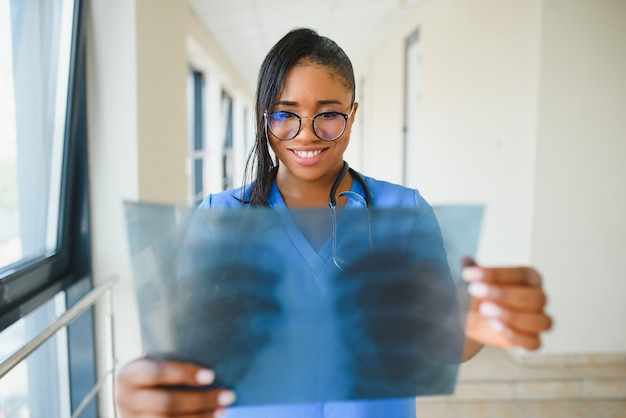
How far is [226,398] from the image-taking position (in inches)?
19.3

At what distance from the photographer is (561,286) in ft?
7.48

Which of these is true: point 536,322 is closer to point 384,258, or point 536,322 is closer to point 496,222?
point 384,258

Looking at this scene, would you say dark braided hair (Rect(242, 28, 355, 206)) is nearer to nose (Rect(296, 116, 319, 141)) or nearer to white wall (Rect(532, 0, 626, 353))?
nose (Rect(296, 116, 319, 141))

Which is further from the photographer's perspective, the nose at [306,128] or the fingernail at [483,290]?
the nose at [306,128]

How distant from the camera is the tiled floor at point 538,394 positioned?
2.16m

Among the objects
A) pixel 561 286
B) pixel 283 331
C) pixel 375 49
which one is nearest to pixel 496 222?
pixel 561 286

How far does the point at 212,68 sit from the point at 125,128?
8.54 feet

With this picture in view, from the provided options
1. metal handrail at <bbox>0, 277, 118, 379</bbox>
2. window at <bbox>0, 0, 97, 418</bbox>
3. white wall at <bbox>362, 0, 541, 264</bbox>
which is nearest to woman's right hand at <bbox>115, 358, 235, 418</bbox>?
metal handrail at <bbox>0, 277, 118, 379</bbox>

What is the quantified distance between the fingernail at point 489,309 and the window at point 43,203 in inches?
41.0

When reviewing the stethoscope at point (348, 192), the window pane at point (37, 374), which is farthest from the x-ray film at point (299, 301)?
the window pane at point (37, 374)

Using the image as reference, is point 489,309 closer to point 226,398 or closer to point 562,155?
point 226,398

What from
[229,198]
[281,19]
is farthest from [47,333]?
[281,19]

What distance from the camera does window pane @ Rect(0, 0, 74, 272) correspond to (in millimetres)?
1236

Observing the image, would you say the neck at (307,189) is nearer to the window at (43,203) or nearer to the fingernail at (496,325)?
the fingernail at (496,325)
